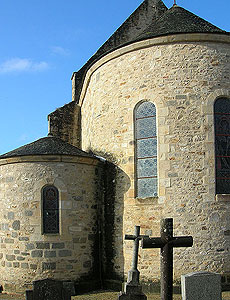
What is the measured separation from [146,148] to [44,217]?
3447mm

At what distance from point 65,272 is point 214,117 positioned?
230 inches

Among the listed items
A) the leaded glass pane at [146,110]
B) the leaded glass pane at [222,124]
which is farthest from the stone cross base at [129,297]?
the leaded glass pane at [146,110]

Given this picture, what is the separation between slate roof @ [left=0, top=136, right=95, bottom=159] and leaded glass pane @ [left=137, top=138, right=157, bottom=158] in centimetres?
159

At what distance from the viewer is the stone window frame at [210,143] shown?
35.4 feet

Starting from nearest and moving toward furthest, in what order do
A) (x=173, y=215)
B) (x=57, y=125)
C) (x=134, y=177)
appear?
(x=173, y=215) < (x=134, y=177) < (x=57, y=125)

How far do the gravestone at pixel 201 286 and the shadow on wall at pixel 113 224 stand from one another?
4426 millimetres

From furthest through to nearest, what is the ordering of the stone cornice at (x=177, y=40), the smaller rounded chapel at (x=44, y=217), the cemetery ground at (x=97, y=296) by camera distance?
the stone cornice at (x=177, y=40) < the smaller rounded chapel at (x=44, y=217) < the cemetery ground at (x=97, y=296)

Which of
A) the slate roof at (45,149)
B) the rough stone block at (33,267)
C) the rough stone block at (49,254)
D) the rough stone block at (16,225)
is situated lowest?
the rough stone block at (33,267)

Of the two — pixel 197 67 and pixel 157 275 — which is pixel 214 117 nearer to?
pixel 197 67

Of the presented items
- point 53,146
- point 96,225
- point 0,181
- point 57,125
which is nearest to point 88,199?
point 96,225

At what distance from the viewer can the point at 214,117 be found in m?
11.2

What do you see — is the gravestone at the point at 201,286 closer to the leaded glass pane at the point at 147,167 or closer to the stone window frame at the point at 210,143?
the stone window frame at the point at 210,143

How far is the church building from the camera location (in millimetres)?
10852

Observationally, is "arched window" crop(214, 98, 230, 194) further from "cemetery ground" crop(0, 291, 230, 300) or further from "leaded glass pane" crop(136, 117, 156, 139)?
"cemetery ground" crop(0, 291, 230, 300)
